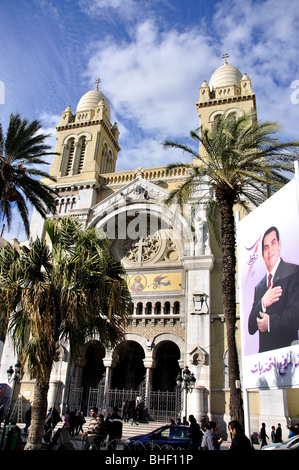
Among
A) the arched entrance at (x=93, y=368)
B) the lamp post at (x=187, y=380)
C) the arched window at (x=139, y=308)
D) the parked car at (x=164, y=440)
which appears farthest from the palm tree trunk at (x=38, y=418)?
the arched entrance at (x=93, y=368)

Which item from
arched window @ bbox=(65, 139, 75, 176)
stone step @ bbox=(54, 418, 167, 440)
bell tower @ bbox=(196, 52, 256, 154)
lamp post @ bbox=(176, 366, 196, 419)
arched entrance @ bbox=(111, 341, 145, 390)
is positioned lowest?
stone step @ bbox=(54, 418, 167, 440)

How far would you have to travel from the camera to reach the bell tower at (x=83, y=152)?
28.8 m

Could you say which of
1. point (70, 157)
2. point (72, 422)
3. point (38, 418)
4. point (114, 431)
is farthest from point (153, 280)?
point (114, 431)

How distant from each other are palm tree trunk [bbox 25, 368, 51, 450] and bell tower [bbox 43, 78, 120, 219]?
17521mm

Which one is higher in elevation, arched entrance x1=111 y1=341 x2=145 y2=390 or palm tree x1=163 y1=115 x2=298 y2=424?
palm tree x1=163 y1=115 x2=298 y2=424

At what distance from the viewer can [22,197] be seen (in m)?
16.4

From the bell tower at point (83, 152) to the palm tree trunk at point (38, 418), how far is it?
57.5 ft

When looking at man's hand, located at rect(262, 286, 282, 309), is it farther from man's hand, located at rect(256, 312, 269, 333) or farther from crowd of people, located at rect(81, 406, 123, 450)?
crowd of people, located at rect(81, 406, 123, 450)

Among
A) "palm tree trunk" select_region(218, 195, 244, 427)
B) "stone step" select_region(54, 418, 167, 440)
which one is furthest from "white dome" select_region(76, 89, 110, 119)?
"stone step" select_region(54, 418, 167, 440)

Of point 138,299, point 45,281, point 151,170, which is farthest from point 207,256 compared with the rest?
point 45,281

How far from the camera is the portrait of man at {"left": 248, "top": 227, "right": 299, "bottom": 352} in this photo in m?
9.75

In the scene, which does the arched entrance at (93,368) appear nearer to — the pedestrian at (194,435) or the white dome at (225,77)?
the pedestrian at (194,435)

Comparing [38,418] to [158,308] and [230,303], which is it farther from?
[158,308]

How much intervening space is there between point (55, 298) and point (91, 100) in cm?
2742
